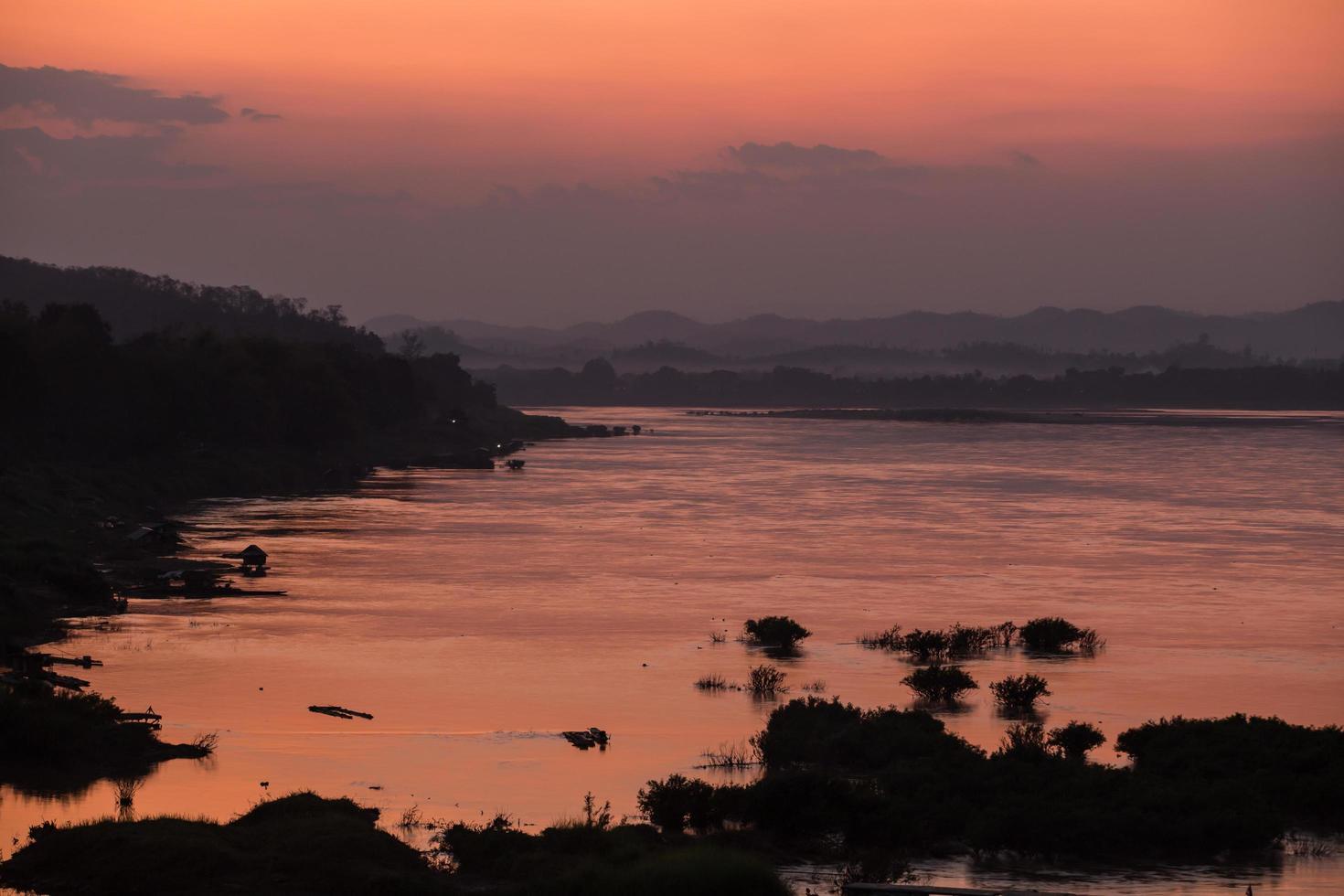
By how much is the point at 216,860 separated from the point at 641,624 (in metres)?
23.1

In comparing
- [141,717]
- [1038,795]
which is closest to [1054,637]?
[1038,795]

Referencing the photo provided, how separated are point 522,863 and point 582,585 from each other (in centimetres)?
2944

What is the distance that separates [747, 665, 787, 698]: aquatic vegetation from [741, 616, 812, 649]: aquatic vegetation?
3.86 metres

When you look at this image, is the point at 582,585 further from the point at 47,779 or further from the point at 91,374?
the point at 91,374

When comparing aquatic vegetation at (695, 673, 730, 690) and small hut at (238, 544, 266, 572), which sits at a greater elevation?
small hut at (238, 544, 266, 572)

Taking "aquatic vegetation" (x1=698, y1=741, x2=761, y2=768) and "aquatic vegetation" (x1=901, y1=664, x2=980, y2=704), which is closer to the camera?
"aquatic vegetation" (x1=698, y1=741, x2=761, y2=768)

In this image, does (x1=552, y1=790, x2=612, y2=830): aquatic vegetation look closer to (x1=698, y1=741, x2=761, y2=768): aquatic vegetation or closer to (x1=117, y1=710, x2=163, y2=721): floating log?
(x1=698, y1=741, x2=761, y2=768): aquatic vegetation

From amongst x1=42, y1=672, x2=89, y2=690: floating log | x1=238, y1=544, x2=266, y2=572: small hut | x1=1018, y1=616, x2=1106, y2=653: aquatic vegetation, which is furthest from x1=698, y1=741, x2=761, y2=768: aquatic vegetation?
x1=238, y1=544, x2=266, y2=572: small hut


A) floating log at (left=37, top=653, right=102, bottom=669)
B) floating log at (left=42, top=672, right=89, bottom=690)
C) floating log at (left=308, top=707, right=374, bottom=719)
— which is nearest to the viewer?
floating log at (left=42, top=672, right=89, bottom=690)

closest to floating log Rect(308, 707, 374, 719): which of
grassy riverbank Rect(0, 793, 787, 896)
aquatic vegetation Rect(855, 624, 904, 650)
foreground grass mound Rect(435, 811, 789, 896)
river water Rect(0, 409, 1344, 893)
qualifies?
river water Rect(0, 409, 1344, 893)

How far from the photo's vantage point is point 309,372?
98125mm

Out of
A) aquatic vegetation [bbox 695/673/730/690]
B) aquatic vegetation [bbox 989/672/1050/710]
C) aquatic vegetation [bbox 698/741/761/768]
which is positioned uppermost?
aquatic vegetation [bbox 989/672/1050/710]

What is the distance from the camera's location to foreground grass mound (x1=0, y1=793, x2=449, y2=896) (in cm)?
1708

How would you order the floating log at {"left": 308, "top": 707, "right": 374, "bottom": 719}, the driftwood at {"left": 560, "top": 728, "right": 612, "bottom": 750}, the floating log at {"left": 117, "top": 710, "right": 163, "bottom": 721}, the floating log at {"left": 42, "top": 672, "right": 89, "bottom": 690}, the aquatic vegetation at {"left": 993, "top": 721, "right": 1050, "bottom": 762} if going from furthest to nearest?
the floating log at {"left": 308, "top": 707, "right": 374, "bottom": 719} → the floating log at {"left": 42, "top": 672, "right": 89, "bottom": 690} → the driftwood at {"left": 560, "top": 728, "right": 612, "bottom": 750} → the floating log at {"left": 117, "top": 710, "right": 163, "bottom": 721} → the aquatic vegetation at {"left": 993, "top": 721, "right": 1050, "bottom": 762}
